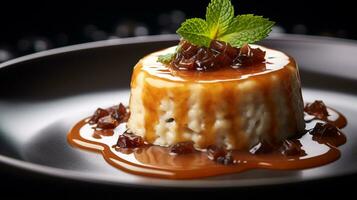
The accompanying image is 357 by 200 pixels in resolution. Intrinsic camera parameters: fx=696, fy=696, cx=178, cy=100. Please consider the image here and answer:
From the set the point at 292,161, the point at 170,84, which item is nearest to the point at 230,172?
the point at 292,161

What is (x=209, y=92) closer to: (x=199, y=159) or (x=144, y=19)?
(x=199, y=159)

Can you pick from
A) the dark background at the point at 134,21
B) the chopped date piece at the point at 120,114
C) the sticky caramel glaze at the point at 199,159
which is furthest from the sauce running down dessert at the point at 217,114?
the dark background at the point at 134,21

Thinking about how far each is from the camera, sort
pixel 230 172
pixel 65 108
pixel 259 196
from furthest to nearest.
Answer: pixel 65 108 → pixel 230 172 → pixel 259 196

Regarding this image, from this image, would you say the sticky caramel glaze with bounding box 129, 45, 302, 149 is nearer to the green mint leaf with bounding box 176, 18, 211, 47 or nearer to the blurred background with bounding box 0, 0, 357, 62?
the green mint leaf with bounding box 176, 18, 211, 47

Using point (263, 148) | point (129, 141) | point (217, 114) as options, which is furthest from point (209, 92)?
point (129, 141)

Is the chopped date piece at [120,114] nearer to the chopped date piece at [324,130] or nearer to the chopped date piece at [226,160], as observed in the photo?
the chopped date piece at [226,160]

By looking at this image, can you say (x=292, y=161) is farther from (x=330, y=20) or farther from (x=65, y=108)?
(x=330, y=20)

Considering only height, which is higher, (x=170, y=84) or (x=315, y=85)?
(x=170, y=84)
